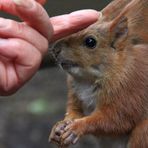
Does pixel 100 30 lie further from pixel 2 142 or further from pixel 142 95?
pixel 2 142

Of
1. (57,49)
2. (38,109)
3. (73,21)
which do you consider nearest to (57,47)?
(57,49)

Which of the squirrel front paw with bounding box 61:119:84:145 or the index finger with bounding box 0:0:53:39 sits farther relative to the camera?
the squirrel front paw with bounding box 61:119:84:145

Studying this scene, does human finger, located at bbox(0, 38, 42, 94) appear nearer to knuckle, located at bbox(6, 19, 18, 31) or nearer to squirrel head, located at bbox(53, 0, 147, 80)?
knuckle, located at bbox(6, 19, 18, 31)

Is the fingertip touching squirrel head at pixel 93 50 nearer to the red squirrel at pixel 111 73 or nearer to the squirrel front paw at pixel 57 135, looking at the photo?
the red squirrel at pixel 111 73

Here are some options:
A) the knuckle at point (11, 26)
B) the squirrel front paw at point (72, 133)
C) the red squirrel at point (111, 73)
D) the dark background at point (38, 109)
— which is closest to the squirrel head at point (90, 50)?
the red squirrel at point (111, 73)

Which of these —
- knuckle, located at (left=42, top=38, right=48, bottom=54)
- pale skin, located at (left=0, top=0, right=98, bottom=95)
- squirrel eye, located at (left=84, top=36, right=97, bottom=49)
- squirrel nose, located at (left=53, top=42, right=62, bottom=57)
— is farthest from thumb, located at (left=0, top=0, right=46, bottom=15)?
squirrel eye, located at (left=84, top=36, right=97, bottom=49)

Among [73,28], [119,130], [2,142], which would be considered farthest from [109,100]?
[2,142]
